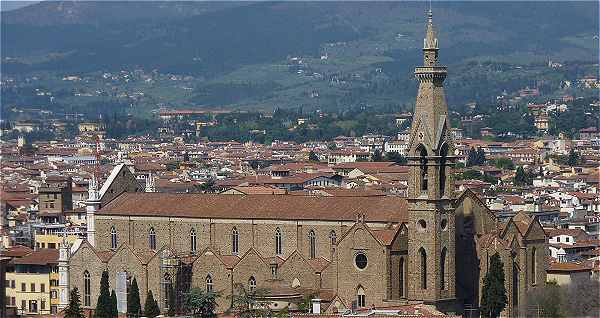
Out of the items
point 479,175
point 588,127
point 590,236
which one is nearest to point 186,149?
point 588,127

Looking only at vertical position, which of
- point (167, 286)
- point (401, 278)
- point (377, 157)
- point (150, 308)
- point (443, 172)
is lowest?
point (150, 308)

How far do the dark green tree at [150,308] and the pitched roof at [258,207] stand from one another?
3.41 m

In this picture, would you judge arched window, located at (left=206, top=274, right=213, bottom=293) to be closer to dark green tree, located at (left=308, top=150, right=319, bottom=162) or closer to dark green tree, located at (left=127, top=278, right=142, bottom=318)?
dark green tree, located at (left=127, top=278, right=142, bottom=318)

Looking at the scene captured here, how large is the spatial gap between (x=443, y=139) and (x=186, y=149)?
12716cm

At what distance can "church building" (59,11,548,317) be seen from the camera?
198ft

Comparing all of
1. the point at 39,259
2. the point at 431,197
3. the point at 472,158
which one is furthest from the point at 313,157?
the point at 431,197

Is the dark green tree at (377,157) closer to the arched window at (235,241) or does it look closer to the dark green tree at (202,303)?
the arched window at (235,241)

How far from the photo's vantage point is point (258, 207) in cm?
6525

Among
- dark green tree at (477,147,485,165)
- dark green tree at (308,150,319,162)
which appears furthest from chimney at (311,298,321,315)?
dark green tree at (308,150,319,162)

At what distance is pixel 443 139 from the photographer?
198 ft

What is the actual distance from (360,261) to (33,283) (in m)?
16.7

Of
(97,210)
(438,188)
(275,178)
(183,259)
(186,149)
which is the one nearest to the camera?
(438,188)

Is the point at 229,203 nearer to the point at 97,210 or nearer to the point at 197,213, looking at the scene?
the point at 197,213

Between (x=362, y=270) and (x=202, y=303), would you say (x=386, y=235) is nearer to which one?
(x=362, y=270)
